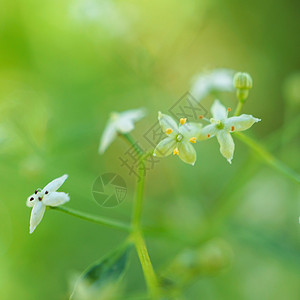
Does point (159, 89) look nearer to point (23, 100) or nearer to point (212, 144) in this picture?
point (212, 144)

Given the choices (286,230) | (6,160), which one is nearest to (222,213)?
(286,230)

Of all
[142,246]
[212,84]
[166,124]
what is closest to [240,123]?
[166,124]

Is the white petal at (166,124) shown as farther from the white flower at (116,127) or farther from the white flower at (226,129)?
the white flower at (116,127)

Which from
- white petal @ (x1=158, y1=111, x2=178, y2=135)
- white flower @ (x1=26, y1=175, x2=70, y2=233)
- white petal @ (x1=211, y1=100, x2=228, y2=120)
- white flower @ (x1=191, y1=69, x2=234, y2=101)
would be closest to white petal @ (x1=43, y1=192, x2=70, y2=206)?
white flower @ (x1=26, y1=175, x2=70, y2=233)

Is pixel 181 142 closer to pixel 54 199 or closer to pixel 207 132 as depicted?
pixel 207 132

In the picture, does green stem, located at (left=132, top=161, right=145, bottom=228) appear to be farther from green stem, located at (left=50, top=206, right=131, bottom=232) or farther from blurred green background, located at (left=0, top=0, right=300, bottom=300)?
blurred green background, located at (left=0, top=0, right=300, bottom=300)

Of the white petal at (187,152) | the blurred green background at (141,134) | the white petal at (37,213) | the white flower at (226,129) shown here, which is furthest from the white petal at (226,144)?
the blurred green background at (141,134)
